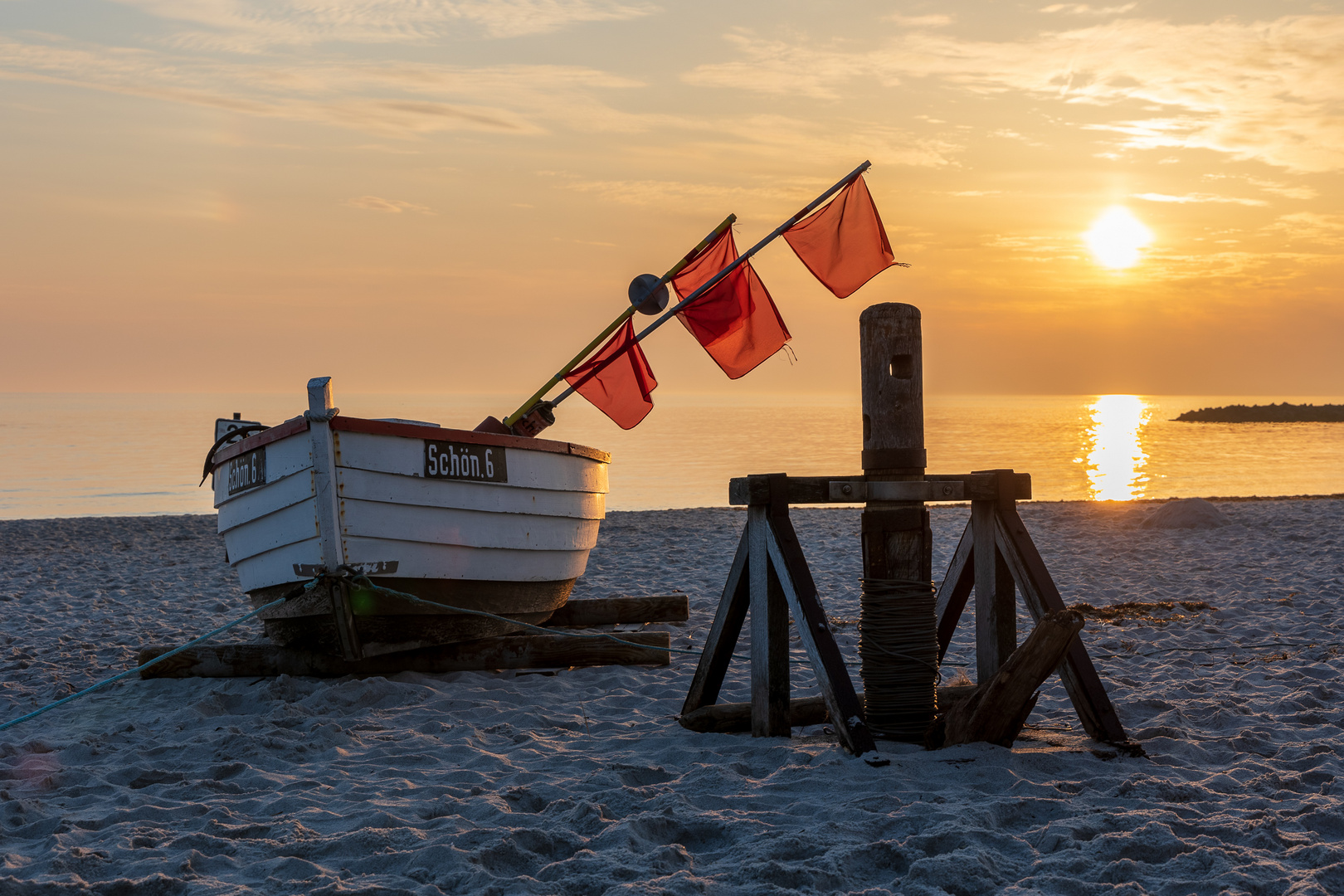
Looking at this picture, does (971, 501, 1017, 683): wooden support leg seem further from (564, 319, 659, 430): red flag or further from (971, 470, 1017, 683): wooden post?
(564, 319, 659, 430): red flag

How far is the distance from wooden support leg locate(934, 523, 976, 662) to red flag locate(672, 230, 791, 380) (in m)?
3.54

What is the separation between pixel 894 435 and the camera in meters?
4.56

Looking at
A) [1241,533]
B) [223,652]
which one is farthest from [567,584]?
[1241,533]

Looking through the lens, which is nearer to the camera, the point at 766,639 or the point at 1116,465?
the point at 766,639

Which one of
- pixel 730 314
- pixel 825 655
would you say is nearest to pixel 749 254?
pixel 730 314

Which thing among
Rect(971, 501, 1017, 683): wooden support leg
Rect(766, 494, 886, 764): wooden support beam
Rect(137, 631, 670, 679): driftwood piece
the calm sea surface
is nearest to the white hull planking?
Rect(137, 631, 670, 679): driftwood piece

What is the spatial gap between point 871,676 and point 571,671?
2693mm

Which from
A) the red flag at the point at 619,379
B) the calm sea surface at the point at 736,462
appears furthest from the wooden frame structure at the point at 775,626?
the calm sea surface at the point at 736,462

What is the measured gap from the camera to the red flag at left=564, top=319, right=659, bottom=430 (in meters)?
8.53

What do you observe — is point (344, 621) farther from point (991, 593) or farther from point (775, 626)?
point (991, 593)

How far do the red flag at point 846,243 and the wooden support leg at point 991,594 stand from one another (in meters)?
3.55

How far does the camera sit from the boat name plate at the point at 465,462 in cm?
620

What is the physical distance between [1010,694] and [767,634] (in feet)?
3.70

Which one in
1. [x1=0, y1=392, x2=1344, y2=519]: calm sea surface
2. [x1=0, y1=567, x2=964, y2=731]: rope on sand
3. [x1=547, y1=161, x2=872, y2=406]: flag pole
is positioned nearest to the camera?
[x1=0, y1=567, x2=964, y2=731]: rope on sand
